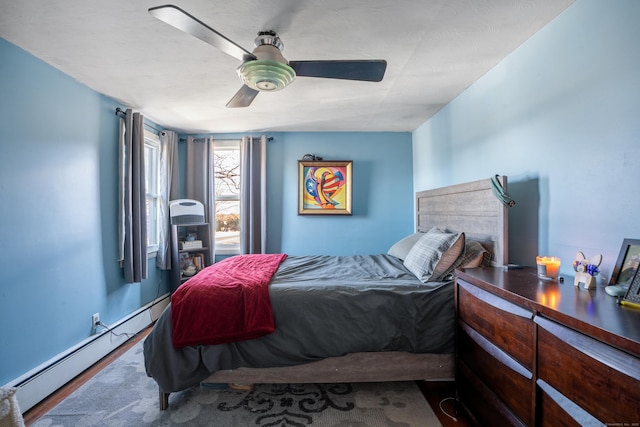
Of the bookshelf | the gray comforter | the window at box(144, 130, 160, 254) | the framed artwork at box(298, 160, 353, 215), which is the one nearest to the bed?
the gray comforter


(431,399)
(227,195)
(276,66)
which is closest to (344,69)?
(276,66)

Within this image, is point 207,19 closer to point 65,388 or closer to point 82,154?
point 82,154

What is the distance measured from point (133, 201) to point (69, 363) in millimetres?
1440

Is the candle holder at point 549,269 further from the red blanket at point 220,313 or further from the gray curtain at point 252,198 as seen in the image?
the gray curtain at point 252,198

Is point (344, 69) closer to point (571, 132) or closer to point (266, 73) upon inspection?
point (266, 73)

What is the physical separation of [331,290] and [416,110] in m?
2.27

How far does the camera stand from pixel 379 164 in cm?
379

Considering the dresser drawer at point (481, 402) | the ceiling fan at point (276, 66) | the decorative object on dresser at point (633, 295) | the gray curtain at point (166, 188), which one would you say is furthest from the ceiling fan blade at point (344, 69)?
the gray curtain at point (166, 188)

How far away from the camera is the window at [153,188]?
3.38 m

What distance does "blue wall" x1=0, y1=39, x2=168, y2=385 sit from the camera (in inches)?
68.1

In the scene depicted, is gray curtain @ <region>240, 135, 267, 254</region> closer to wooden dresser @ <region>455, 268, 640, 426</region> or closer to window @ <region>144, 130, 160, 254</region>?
window @ <region>144, 130, 160, 254</region>

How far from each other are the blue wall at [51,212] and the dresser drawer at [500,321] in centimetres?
278

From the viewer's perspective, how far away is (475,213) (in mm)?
2090

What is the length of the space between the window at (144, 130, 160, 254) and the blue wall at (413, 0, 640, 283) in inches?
142
